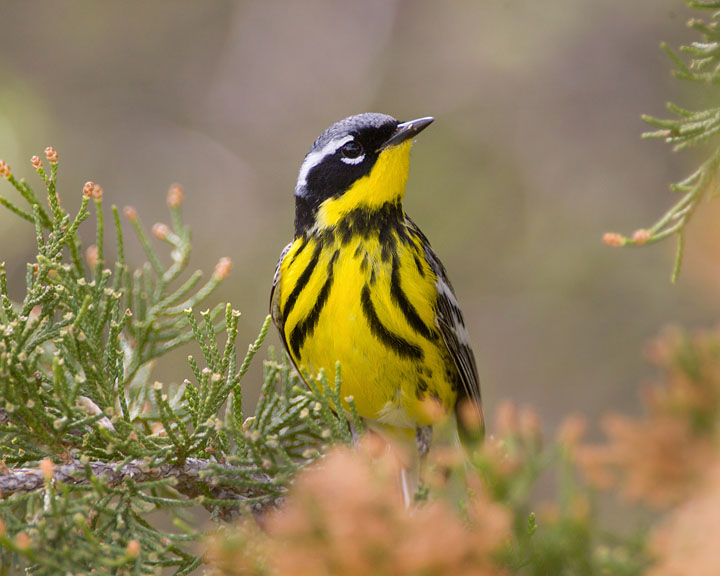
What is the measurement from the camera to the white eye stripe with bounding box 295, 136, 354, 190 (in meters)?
3.32

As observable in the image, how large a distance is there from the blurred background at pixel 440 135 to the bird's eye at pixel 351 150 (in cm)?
244

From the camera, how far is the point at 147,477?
2094mm

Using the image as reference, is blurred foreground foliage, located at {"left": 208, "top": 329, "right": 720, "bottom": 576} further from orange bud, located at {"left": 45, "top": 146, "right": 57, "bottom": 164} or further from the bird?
the bird

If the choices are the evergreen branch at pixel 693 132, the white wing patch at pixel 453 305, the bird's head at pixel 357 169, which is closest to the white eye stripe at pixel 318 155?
the bird's head at pixel 357 169

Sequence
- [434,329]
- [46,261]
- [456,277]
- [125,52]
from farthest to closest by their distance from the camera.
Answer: [125,52]
[456,277]
[434,329]
[46,261]

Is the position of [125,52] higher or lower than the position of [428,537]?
higher

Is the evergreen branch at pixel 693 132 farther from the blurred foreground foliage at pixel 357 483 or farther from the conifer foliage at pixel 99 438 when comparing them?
the conifer foliage at pixel 99 438

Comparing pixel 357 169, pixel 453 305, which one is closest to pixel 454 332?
pixel 453 305

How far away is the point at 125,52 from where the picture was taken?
8.49m

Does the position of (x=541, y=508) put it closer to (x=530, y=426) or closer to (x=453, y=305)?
(x=530, y=426)

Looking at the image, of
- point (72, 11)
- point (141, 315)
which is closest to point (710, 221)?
point (141, 315)

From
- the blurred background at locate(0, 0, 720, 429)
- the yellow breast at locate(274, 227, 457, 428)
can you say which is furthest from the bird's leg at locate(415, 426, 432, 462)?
the blurred background at locate(0, 0, 720, 429)

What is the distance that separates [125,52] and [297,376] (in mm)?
6504

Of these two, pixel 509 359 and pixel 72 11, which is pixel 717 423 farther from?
pixel 72 11
